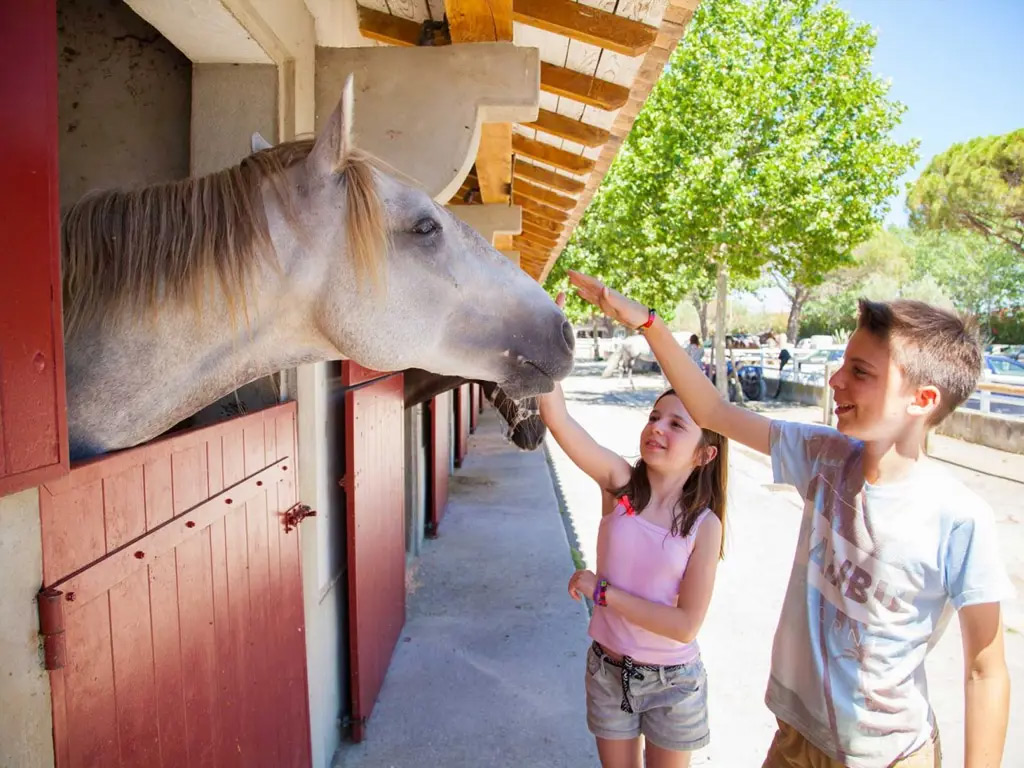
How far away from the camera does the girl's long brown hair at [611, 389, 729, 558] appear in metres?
1.97

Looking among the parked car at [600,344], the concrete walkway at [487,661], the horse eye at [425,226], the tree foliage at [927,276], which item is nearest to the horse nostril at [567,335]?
the horse eye at [425,226]

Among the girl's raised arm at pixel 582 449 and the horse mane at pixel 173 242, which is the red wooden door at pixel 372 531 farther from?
the horse mane at pixel 173 242

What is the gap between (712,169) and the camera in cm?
1381

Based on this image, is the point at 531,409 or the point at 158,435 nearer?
the point at 158,435

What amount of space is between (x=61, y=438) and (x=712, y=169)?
47.6 feet

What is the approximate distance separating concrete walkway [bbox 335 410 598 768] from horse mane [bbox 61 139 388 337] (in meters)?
2.48

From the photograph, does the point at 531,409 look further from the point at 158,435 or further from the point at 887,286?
the point at 887,286

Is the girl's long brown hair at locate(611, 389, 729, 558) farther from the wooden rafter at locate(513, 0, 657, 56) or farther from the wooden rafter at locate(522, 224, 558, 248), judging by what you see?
the wooden rafter at locate(522, 224, 558, 248)

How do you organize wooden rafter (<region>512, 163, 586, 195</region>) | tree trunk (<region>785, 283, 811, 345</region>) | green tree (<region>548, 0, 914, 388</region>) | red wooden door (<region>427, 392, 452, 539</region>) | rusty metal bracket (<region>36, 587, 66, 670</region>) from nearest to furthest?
rusty metal bracket (<region>36, 587, 66, 670</region>) → wooden rafter (<region>512, 163, 586, 195</region>) → red wooden door (<region>427, 392, 452, 539</region>) → green tree (<region>548, 0, 914, 388</region>) → tree trunk (<region>785, 283, 811, 345</region>)

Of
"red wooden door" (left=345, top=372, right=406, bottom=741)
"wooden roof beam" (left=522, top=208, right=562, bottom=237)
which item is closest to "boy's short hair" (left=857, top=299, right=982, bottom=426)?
"red wooden door" (left=345, top=372, right=406, bottom=741)

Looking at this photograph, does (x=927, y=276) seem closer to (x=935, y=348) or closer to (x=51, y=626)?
(x=935, y=348)

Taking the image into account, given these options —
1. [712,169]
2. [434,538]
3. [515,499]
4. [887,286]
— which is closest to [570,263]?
[712,169]

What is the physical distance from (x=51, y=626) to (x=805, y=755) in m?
1.59

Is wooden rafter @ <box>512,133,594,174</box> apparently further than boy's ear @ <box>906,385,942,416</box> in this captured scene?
Yes
